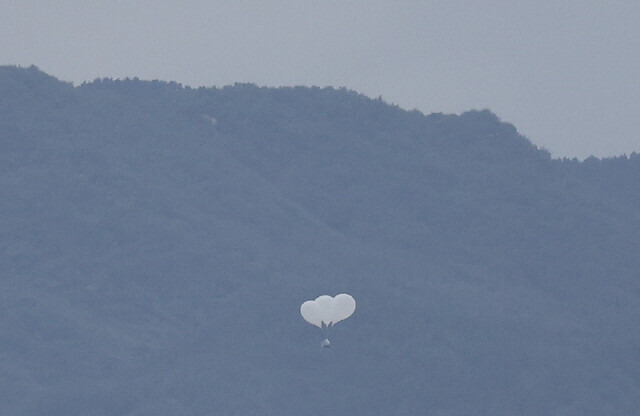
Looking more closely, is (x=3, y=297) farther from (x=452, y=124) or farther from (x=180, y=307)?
(x=452, y=124)

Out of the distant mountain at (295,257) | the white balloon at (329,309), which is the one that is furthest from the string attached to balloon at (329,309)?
the distant mountain at (295,257)

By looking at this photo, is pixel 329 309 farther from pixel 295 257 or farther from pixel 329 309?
pixel 295 257

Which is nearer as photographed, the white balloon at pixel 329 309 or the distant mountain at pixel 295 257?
the white balloon at pixel 329 309

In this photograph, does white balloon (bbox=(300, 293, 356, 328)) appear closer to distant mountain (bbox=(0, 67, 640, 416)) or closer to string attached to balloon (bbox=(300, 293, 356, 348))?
string attached to balloon (bbox=(300, 293, 356, 348))

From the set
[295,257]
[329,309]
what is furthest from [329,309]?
[295,257]

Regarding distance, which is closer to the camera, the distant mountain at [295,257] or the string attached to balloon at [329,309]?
the string attached to balloon at [329,309]

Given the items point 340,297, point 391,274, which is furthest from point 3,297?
point 340,297

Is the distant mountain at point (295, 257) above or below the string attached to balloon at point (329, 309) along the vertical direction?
above

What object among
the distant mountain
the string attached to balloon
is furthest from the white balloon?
the distant mountain

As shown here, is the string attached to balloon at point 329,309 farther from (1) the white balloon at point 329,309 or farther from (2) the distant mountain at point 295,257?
(2) the distant mountain at point 295,257
